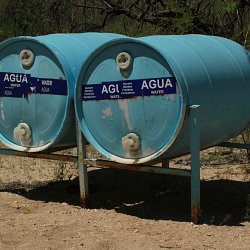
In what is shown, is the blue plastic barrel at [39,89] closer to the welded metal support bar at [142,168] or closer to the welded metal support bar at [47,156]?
the welded metal support bar at [47,156]

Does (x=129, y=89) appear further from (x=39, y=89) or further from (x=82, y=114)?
(x=39, y=89)

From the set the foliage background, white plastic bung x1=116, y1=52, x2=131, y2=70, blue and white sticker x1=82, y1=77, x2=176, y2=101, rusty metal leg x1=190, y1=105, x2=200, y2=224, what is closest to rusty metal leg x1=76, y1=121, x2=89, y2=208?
blue and white sticker x1=82, y1=77, x2=176, y2=101

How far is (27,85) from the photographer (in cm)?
600

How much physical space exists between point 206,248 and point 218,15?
5.13 meters

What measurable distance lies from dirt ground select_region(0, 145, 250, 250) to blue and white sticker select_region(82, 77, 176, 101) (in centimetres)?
104

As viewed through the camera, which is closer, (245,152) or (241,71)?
(241,71)

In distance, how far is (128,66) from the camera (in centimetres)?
530

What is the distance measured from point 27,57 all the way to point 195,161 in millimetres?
1848

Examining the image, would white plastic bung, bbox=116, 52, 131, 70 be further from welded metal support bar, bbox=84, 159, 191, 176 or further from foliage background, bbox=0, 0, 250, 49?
foliage background, bbox=0, 0, 250, 49

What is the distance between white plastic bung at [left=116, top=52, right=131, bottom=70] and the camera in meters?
5.29

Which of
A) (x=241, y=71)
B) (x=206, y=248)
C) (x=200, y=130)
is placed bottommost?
(x=206, y=248)

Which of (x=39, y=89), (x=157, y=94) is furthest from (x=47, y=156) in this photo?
A: (x=157, y=94)

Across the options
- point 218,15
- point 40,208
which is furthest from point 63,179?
point 218,15

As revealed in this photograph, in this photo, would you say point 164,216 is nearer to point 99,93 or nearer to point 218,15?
point 99,93
